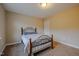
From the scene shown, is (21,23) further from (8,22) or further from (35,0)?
(35,0)

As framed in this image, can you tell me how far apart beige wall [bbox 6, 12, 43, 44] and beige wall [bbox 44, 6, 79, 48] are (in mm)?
303

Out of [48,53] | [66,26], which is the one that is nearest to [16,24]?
[48,53]

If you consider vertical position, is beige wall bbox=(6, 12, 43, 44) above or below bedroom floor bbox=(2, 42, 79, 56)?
above

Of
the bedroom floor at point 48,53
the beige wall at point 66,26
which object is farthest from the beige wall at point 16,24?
the beige wall at point 66,26

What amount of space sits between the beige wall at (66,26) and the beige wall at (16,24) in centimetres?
30

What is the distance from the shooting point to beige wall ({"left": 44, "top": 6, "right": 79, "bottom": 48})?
163cm

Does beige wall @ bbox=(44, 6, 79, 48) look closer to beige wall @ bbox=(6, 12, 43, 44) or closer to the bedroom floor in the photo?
the bedroom floor

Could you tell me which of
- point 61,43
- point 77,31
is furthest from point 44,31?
point 77,31

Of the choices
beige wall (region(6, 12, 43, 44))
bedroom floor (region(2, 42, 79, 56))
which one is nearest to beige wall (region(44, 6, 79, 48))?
bedroom floor (region(2, 42, 79, 56))

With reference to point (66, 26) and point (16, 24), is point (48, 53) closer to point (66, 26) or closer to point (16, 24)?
point (66, 26)

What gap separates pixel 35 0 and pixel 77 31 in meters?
1.45

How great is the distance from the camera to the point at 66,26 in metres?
1.83

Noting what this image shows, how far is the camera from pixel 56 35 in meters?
1.66

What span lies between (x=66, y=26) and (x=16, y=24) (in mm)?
1065
